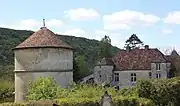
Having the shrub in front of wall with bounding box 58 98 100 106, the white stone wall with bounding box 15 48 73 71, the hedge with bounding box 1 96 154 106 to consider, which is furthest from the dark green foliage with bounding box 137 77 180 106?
the shrub in front of wall with bounding box 58 98 100 106

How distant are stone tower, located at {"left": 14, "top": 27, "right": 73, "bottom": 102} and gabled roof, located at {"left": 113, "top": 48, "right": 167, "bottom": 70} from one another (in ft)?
110

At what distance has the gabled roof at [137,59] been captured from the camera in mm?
64625

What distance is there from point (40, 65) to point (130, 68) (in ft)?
117

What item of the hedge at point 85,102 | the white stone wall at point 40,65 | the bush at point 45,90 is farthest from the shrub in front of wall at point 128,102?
the white stone wall at point 40,65

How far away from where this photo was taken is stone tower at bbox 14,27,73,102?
31344 mm

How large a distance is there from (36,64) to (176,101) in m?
13.9

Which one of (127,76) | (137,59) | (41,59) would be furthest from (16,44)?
(41,59)

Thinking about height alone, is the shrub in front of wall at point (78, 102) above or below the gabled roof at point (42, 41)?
below

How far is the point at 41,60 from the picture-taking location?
31.2 m

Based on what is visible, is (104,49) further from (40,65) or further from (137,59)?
(40,65)

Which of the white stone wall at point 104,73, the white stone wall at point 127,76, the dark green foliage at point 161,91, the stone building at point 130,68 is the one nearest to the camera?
the dark green foliage at point 161,91

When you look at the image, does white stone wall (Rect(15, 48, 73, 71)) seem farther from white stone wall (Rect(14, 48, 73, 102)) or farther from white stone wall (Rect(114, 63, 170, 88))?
white stone wall (Rect(114, 63, 170, 88))

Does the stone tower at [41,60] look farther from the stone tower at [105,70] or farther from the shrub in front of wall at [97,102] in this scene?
the stone tower at [105,70]

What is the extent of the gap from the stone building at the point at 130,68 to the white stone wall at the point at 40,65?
105 ft
